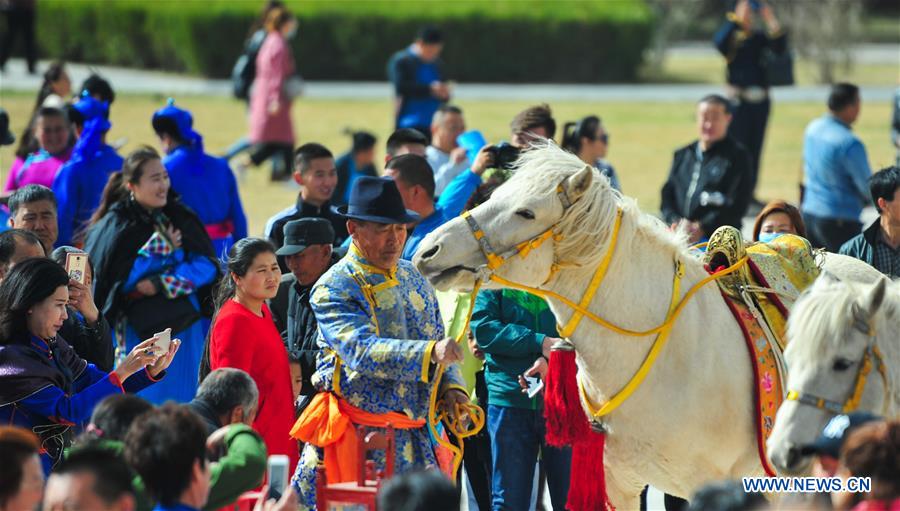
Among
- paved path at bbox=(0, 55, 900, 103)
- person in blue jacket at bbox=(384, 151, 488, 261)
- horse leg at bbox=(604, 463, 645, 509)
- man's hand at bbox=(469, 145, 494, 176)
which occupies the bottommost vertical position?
horse leg at bbox=(604, 463, 645, 509)

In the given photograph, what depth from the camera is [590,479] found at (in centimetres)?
605

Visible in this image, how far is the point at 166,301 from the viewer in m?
8.42

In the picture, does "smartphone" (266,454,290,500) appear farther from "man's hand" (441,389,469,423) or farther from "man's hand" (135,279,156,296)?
"man's hand" (135,279,156,296)

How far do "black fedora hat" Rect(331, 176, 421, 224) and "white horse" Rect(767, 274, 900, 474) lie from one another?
1.73 m

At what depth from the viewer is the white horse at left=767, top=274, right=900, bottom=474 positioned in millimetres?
4887

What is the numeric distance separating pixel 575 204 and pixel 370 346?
1.01 m

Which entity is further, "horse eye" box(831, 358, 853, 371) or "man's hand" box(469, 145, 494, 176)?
"man's hand" box(469, 145, 494, 176)

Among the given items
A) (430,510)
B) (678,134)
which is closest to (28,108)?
(678,134)

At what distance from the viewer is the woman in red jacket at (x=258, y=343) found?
654cm

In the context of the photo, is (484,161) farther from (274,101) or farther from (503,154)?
(274,101)

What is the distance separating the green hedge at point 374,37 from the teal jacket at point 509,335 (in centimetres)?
2238

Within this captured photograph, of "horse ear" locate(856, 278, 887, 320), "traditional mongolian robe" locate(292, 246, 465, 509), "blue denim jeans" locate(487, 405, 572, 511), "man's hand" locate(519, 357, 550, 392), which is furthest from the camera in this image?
"blue denim jeans" locate(487, 405, 572, 511)

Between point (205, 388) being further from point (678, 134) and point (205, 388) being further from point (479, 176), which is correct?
point (678, 134)

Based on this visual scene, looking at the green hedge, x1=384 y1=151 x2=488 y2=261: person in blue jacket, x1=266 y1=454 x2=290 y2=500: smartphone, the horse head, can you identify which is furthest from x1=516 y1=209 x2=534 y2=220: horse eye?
the green hedge
